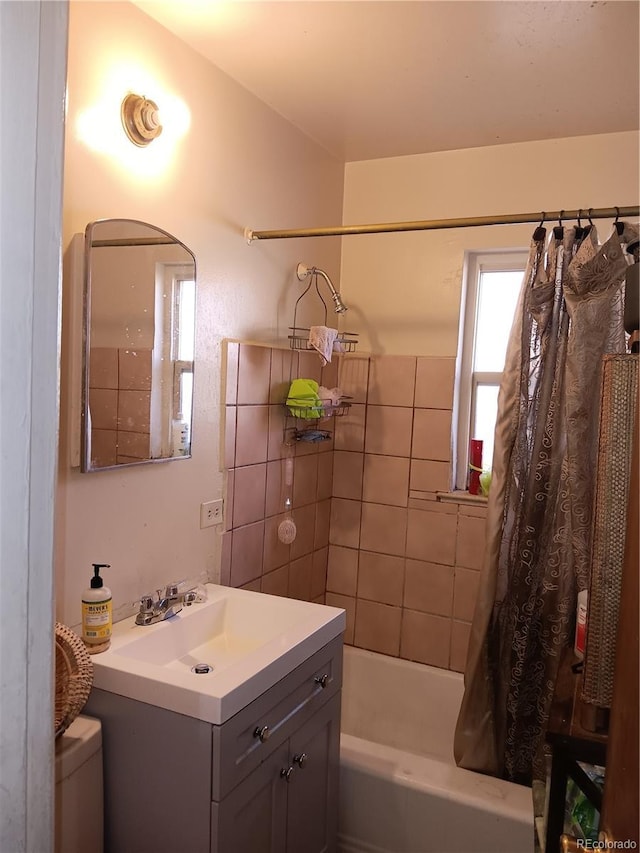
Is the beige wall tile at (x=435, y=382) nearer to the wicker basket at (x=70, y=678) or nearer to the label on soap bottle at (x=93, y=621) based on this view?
the label on soap bottle at (x=93, y=621)

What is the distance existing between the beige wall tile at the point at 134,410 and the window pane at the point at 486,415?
57.8 inches

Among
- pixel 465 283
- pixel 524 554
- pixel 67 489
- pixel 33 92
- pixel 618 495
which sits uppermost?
pixel 465 283

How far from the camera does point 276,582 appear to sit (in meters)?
2.44

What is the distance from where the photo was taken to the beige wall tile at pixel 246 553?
7.14 ft

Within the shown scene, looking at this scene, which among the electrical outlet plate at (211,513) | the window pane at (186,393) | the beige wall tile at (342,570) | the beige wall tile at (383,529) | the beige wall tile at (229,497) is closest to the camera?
the window pane at (186,393)

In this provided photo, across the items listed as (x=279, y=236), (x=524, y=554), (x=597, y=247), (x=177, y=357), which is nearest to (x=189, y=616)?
(x=177, y=357)

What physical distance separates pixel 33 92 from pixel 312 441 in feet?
6.34

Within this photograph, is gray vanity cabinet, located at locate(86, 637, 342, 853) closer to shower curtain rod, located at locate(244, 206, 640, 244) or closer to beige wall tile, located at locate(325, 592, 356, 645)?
beige wall tile, located at locate(325, 592, 356, 645)

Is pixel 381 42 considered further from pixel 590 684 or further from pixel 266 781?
pixel 266 781

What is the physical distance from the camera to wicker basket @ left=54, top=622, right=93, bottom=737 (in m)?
1.27

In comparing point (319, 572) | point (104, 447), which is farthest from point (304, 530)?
point (104, 447)

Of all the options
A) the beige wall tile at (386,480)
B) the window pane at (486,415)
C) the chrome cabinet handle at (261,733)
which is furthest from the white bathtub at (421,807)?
the window pane at (486,415)

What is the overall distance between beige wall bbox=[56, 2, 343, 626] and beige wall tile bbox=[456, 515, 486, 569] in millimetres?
1019

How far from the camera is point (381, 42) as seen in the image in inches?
68.6
